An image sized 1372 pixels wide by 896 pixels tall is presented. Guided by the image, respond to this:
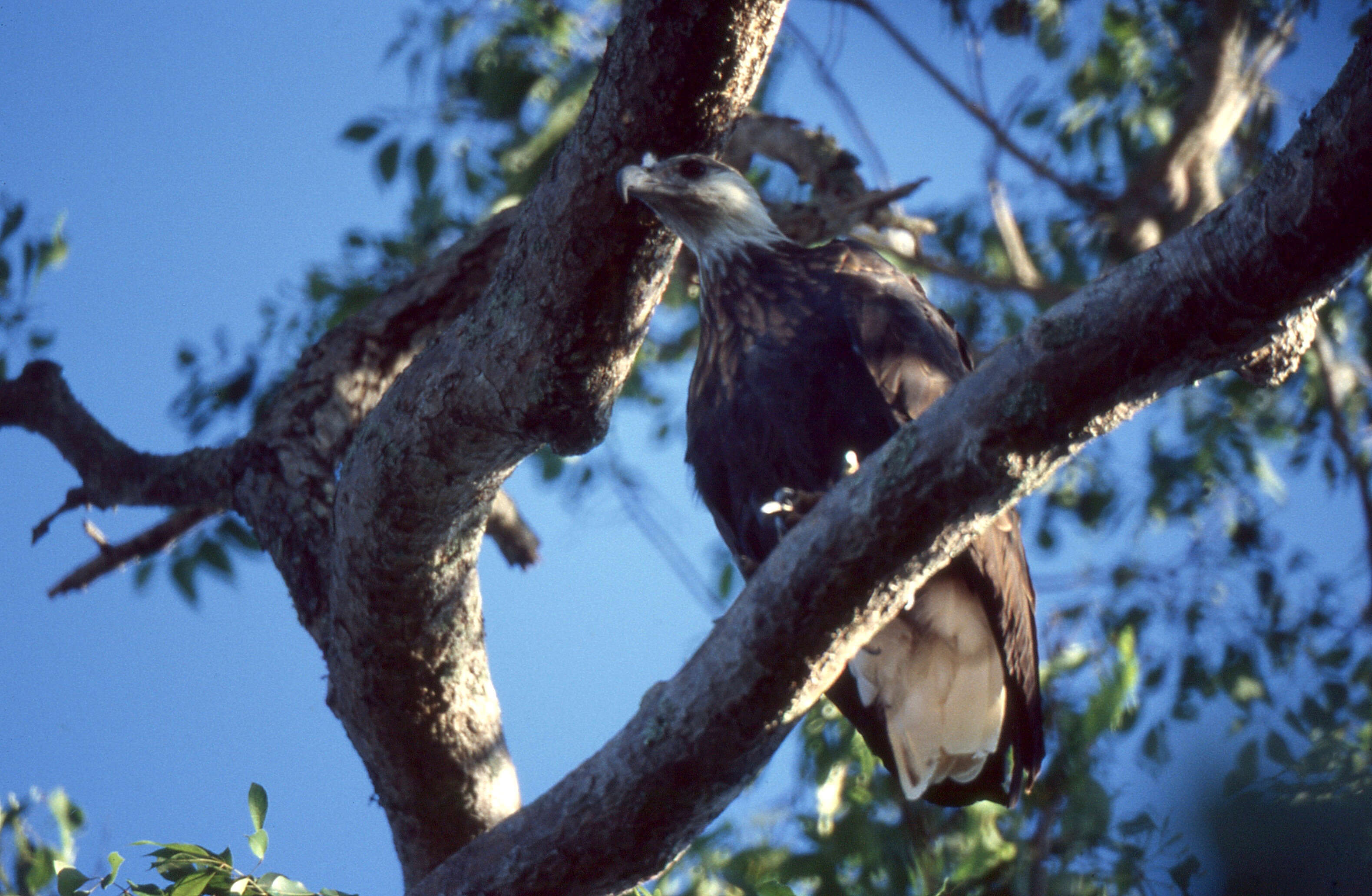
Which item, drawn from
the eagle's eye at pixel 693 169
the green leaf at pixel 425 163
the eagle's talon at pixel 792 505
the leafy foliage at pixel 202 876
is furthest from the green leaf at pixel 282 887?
the green leaf at pixel 425 163

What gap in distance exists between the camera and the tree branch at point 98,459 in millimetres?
3002

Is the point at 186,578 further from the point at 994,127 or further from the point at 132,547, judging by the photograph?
the point at 994,127

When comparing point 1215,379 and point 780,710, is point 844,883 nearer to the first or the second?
point 780,710

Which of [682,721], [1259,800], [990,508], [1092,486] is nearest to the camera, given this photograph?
[1259,800]

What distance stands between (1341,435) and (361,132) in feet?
13.7

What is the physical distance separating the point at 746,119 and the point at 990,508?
2.70 meters

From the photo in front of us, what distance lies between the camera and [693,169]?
262cm

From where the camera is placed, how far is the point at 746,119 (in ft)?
12.9

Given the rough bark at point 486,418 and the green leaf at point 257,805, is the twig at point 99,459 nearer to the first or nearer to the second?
the rough bark at point 486,418

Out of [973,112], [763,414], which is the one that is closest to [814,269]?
[763,414]

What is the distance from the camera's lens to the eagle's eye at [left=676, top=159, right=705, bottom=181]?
2500 millimetres

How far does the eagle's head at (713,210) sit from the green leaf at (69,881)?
1631 mm

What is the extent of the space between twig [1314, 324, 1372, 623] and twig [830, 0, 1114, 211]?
110 cm

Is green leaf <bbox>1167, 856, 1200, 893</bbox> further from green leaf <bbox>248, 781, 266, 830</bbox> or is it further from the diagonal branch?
the diagonal branch
